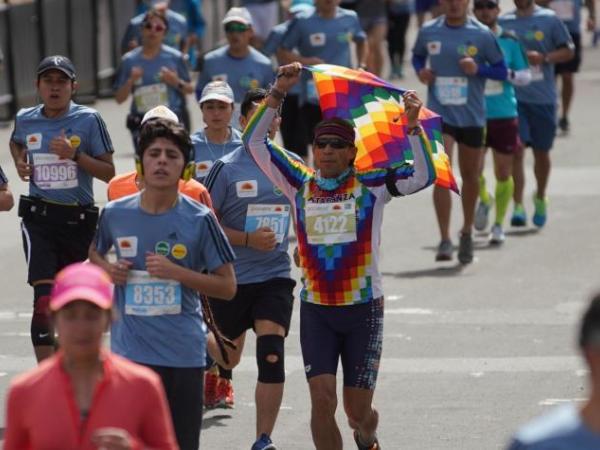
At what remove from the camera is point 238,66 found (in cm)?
1620

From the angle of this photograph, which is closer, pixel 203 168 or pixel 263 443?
pixel 263 443

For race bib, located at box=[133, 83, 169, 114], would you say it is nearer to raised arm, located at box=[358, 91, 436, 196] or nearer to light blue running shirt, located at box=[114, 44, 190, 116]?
light blue running shirt, located at box=[114, 44, 190, 116]

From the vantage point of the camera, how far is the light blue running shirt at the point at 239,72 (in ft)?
52.9

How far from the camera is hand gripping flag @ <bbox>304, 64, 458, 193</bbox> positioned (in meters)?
9.70

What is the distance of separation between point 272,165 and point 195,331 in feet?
5.80

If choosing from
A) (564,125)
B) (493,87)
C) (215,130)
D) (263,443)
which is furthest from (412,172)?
(564,125)

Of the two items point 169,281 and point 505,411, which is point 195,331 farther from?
point 505,411

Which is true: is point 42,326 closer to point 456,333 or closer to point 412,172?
point 412,172

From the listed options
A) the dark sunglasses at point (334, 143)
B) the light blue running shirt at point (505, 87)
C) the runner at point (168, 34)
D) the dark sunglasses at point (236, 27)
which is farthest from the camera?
the runner at point (168, 34)

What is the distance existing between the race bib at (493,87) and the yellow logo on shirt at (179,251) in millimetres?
9131

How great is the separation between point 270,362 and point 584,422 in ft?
16.1

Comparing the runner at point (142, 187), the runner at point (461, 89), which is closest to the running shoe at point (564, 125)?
the runner at point (461, 89)

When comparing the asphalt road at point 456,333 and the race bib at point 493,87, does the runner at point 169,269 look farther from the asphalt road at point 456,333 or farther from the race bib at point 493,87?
the race bib at point 493,87

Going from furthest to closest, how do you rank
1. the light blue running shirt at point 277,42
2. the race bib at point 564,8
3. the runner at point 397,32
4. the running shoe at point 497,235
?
the runner at point 397,32
the race bib at point 564,8
the light blue running shirt at point 277,42
the running shoe at point 497,235
